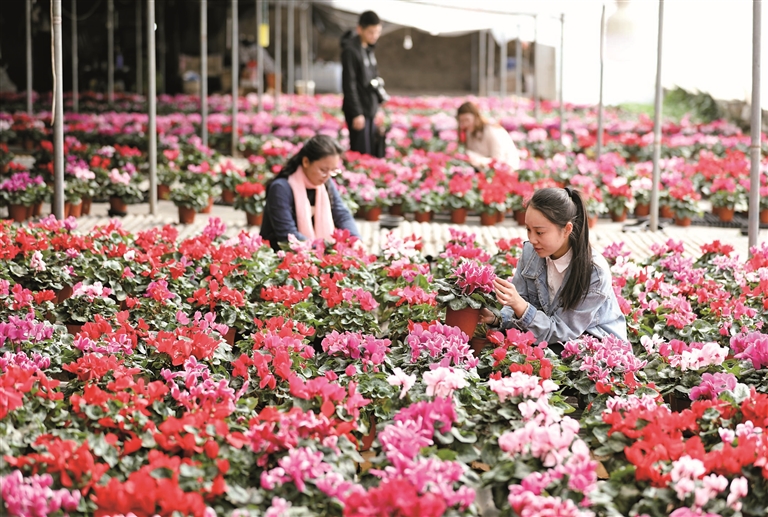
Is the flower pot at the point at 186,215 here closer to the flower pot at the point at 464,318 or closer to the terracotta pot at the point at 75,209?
the terracotta pot at the point at 75,209

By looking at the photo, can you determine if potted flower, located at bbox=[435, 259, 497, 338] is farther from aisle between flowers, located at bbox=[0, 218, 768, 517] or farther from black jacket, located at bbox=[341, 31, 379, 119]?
black jacket, located at bbox=[341, 31, 379, 119]

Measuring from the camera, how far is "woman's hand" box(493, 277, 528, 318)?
10.9ft

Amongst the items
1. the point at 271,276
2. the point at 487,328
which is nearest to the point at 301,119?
the point at 271,276

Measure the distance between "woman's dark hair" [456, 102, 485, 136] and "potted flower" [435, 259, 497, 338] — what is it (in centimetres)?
535

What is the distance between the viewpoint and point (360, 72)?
27.7ft

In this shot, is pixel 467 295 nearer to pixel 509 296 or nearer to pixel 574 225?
pixel 509 296

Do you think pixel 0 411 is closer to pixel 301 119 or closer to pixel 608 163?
pixel 608 163

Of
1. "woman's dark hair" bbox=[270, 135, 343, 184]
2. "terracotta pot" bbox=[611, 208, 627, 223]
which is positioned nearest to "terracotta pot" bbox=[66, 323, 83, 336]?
"woman's dark hair" bbox=[270, 135, 343, 184]

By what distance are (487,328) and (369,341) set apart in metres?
0.58

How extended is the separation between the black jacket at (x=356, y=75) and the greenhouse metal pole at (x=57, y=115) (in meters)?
3.49

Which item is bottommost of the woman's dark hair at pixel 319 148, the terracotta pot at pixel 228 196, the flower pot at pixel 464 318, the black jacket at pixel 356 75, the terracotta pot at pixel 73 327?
the terracotta pot at pixel 73 327

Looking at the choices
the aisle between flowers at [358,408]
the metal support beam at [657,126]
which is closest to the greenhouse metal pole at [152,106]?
the aisle between flowers at [358,408]

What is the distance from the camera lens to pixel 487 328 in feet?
11.7

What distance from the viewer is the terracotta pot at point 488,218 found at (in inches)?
297
